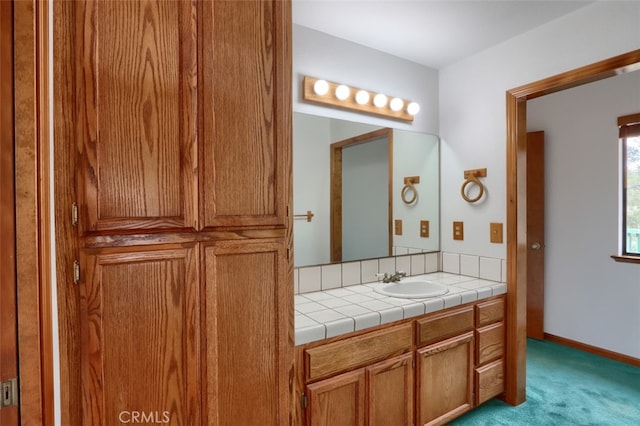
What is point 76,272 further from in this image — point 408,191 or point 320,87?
point 408,191

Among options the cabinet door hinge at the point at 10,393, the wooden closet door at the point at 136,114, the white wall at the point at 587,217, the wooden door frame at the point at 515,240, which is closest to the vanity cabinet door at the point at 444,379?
the wooden door frame at the point at 515,240

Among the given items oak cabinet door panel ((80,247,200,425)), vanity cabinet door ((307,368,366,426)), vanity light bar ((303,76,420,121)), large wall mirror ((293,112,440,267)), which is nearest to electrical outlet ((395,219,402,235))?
large wall mirror ((293,112,440,267))

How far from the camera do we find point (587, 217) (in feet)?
9.60

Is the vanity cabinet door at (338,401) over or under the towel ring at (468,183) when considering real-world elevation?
under

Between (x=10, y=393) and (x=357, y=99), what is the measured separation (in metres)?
2.00

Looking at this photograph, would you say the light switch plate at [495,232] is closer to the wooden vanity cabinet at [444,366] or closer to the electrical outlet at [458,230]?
the electrical outlet at [458,230]

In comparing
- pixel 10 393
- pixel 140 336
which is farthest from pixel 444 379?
pixel 10 393

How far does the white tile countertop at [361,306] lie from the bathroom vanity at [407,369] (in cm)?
4

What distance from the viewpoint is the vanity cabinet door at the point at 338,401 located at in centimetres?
139

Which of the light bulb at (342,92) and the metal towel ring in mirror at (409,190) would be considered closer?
the light bulb at (342,92)

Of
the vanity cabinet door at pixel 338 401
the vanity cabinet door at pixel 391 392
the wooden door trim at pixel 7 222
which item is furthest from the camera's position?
the vanity cabinet door at pixel 391 392

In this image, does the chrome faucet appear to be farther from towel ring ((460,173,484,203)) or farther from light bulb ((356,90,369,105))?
light bulb ((356,90,369,105))

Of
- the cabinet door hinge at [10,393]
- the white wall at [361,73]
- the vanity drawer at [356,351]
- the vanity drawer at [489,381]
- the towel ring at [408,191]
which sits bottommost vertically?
the vanity drawer at [489,381]

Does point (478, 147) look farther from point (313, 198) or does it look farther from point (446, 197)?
point (313, 198)
